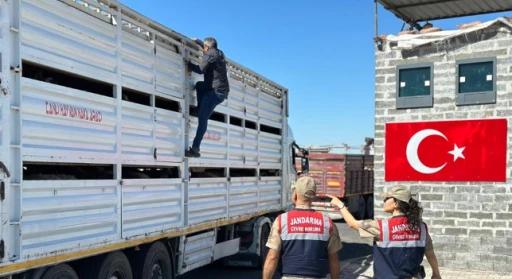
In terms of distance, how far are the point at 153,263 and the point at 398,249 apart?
9.95ft

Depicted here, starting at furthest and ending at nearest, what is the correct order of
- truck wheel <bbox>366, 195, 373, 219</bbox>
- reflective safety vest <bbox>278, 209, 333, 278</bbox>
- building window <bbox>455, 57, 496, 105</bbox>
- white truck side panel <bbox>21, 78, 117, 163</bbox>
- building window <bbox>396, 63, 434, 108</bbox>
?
1. truck wheel <bbox>366, 195, 373, 219</bbox>
2. building window <bbox>396, 63, 434, 108</bbox>
3. building window <bbox>455, 57, 496, 105</bbox>
4. white truck side panel <bbox>21, 78, 117, 163</bbox>
5. reflective safety vest <bbox>278, 209, 333, 278</bbox>

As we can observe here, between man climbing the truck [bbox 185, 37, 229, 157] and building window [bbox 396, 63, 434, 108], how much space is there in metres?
3.88

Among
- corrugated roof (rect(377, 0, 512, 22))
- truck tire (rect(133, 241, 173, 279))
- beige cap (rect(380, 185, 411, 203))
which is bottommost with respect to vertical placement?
truck tire (rect(133, 241, 173, 279))

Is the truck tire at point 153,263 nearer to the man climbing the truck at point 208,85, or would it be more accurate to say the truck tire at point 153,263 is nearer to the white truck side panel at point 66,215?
the white truck side panel at point 66,215

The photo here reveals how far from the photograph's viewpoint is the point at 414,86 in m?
9.52

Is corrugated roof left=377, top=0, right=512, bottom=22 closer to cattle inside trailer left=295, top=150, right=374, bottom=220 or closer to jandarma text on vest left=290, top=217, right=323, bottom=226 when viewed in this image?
jandarma text on vest left=290, top=217, right=323, bottom=226

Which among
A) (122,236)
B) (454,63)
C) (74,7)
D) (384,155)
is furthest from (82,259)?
(454,63)

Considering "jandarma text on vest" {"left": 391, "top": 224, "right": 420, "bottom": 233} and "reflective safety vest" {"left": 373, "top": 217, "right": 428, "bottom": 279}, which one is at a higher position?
"jandarma text on vest" {"left": 391, "top": 224, "right": 420, "bottom": 233}

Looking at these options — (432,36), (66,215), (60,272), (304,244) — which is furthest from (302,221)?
(432,36)

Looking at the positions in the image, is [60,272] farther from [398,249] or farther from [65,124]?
[398,249]

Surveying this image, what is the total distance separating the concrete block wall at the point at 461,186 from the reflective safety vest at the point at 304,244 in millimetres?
5865

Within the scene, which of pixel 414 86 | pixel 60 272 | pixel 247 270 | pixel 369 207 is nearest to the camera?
pixel 60 272

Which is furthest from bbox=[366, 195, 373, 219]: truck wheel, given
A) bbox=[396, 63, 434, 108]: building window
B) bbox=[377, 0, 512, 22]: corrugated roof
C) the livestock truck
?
the livestock truck

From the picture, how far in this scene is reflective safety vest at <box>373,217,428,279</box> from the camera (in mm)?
3998
